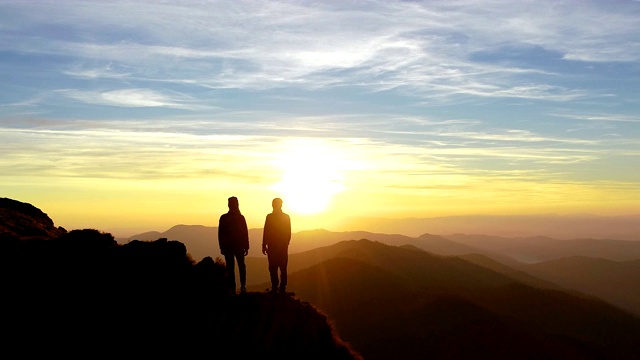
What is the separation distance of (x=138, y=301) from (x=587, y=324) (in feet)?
312

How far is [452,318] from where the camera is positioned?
7288 cm

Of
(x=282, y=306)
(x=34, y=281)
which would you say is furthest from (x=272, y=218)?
(x=34, y=281)

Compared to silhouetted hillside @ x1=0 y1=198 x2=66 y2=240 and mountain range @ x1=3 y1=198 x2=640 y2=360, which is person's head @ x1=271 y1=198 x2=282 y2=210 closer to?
silhouetted hillside @ x1=0 y1=198 x2=66 y2=240

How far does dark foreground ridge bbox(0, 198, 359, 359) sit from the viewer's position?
612 inches

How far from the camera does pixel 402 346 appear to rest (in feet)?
216

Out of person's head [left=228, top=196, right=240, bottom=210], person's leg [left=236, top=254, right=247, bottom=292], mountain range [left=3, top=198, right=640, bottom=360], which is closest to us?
person's head [left=228, top=196, right=240, bottom=210]

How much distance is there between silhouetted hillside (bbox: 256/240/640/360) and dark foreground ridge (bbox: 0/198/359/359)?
1972 inches

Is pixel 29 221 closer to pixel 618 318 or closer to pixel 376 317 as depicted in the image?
pixel 376 317

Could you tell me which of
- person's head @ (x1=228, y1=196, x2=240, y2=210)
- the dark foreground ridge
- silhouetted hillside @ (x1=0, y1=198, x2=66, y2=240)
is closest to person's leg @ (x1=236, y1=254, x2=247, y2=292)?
the dark foreground ridge

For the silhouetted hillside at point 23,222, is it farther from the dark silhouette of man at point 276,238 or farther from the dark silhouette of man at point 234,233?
the dark silhouette of man at point 276,238

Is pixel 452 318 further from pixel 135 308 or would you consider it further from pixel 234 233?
pixel 135 308

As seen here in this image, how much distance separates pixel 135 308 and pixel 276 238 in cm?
506

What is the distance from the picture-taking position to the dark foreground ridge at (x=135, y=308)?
15.5 meters

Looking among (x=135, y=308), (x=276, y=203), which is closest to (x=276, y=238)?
(x=276, y=203)
